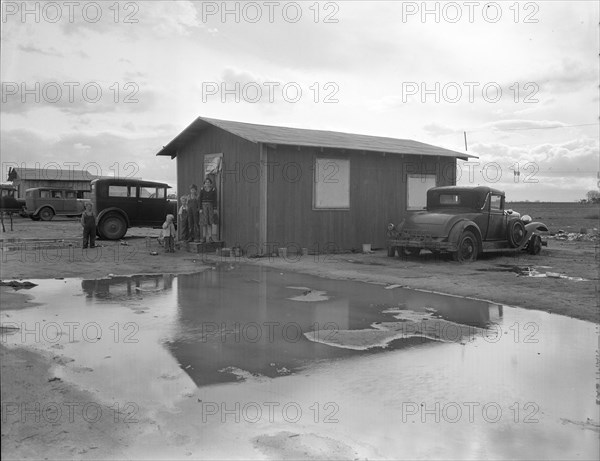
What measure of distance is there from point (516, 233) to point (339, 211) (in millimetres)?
4966

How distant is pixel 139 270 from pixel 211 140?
6.31 meters

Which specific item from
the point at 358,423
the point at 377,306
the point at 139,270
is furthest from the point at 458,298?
the point at 139,270

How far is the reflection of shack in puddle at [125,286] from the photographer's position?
9.73 metres

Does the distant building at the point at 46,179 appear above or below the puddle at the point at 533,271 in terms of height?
above

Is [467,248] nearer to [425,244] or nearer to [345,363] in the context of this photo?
[425,244]

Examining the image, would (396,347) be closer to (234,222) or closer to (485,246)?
(485,246)

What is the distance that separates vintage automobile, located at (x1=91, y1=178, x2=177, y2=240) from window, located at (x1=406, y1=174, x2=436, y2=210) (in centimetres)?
848

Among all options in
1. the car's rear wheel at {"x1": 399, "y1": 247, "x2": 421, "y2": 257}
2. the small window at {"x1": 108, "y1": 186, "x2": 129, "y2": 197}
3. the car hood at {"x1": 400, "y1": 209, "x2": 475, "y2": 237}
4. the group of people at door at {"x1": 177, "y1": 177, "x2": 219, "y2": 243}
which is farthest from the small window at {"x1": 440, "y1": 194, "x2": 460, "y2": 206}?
the small window at {"x1": 108, "y1": 186, "x2": 129, "y2": 197}

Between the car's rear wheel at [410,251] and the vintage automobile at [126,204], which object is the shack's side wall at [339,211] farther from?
the vintage automobile at [126,204]

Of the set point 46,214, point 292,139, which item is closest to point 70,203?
point 46,214

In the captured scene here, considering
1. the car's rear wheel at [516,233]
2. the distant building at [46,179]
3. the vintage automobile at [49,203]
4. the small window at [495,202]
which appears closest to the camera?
the small window at [495,202]

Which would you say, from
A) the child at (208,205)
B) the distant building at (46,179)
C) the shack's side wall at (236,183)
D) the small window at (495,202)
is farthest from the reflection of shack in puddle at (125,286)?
the distant building at (46,179)

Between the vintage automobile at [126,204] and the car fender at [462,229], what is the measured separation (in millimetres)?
11147

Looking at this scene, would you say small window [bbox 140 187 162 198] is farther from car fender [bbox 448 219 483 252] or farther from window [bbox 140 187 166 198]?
car fender [bbox 448 219 483 252]
